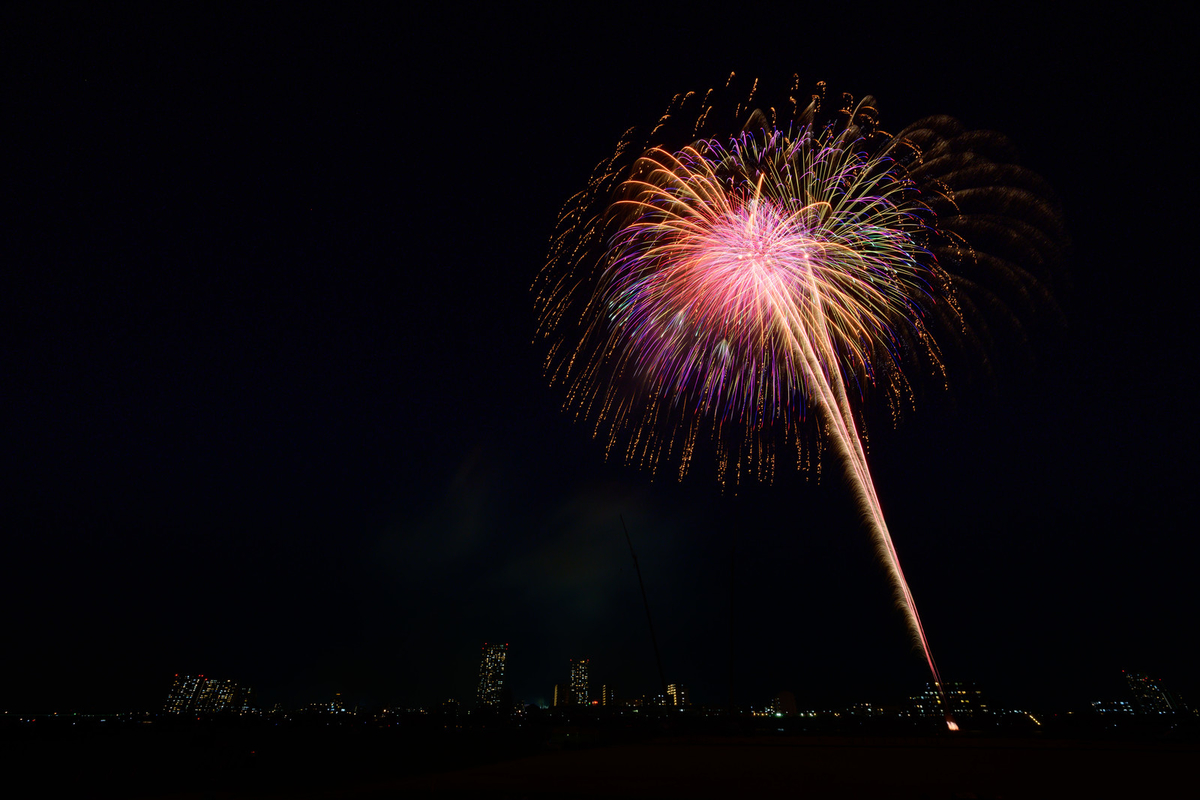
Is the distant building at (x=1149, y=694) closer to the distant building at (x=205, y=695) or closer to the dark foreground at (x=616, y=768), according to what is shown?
the dark foreground at (x=616, y=768)

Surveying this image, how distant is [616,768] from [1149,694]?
196973mm

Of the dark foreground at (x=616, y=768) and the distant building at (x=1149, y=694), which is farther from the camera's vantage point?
the distant building at (x=1149, y=694)

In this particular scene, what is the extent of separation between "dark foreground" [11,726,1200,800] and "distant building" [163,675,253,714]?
128 m

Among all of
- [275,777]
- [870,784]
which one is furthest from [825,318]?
[275,777]

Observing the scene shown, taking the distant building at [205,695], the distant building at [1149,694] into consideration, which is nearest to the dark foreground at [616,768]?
the distant building at [205,695]

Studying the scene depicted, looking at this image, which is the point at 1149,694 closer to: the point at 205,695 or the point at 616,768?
the point at 616,768

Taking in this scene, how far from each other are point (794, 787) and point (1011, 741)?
2038 centimetres

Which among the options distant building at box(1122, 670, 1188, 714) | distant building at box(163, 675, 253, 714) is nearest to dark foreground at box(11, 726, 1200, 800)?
distant building at box(163, 675, 253, 714)

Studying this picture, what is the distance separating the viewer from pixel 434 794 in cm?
1538

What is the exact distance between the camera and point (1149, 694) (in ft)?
470

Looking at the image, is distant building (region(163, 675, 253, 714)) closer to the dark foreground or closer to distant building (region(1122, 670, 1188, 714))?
the dark foreground

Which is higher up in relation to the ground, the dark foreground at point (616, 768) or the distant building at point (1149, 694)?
the distant building at point (1149, 694)

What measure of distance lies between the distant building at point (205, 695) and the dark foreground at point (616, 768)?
12773 centimetres

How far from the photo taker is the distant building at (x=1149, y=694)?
437 ft
